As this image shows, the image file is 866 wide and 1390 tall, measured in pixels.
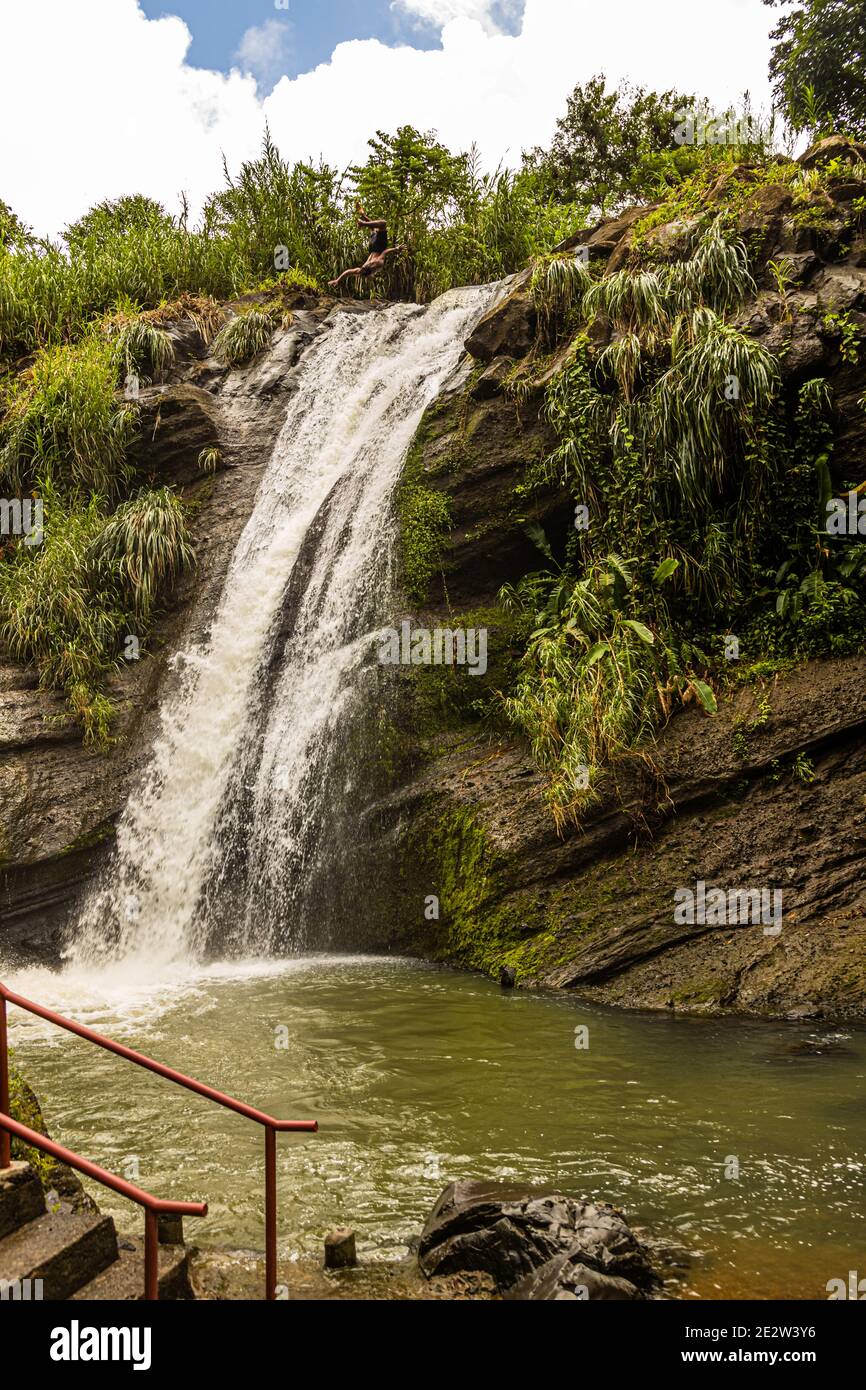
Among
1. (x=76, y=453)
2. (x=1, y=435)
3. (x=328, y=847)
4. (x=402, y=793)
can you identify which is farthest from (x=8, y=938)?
(x=1, y=435)

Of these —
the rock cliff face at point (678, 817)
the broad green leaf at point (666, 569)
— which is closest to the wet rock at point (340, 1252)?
the rock cliff face at point (678, 817)

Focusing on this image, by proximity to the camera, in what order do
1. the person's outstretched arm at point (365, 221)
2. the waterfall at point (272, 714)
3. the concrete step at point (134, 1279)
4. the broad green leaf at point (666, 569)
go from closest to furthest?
the concrete step at point (134, 1279) → the broad green leaf at point (666, 569) → the waterfall at point (272, 714) → the person's outstretched arm at point (365, 221)

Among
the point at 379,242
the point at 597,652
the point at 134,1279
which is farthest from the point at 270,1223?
the point at 379,242

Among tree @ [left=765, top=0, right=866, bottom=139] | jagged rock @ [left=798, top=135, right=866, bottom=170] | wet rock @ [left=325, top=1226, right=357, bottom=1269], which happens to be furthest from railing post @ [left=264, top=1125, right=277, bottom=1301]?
tree @ [left=765, top=0, right=866, bottom=139]

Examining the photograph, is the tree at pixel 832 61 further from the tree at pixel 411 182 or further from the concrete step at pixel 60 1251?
the concrete step at pixel 60 1251

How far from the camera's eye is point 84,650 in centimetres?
1180

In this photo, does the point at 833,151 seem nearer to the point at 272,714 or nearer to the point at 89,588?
the point at 272,714

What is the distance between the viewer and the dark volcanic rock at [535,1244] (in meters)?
3.61

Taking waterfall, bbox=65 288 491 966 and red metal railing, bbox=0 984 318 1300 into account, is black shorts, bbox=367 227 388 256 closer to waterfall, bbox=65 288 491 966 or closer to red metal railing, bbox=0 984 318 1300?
waterfall, bbox=65 288 491 966

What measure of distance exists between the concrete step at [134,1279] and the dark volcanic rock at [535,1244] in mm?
1039

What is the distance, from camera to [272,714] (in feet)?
36.0
